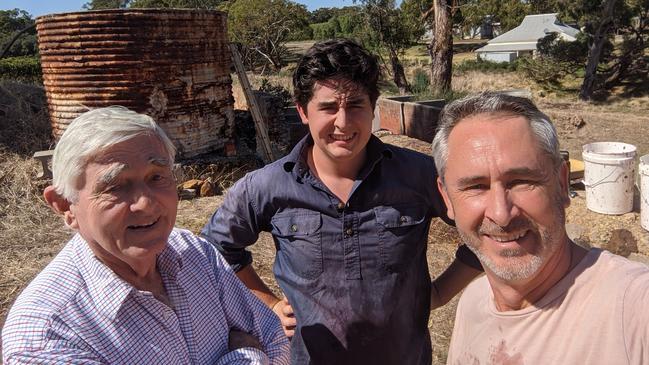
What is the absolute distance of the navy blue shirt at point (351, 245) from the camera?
2.18 meters

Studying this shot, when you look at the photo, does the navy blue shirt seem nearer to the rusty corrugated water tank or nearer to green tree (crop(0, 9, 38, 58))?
the rusty corrugated water tank

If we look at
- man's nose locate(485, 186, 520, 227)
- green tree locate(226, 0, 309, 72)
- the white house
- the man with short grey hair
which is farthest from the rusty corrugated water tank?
the white house

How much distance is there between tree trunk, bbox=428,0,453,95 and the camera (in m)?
13.2

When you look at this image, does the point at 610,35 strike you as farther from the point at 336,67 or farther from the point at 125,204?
the point at 125,204

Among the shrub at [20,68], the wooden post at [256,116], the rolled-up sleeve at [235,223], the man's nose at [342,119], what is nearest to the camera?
the man's nose at [342,119]

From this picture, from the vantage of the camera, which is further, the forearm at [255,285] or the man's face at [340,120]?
the forearm at [255,285]

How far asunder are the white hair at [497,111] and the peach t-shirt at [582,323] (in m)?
0.32

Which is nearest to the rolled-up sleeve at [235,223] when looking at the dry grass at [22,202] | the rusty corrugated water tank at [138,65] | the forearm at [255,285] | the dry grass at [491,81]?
the forearm at [255,285]

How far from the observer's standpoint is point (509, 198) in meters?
1.50

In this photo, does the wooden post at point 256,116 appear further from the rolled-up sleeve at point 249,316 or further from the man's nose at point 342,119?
the rolled-up sleeve at point 249,316

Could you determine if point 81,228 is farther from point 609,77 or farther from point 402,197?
point 609,77

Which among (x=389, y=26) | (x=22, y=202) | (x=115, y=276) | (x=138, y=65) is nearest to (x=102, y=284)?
(x=115, y=276)

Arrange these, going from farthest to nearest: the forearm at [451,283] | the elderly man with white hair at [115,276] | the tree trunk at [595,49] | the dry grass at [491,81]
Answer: the dry grass at [491,81] → the tree trunk at [595,49] → the forearm at [451,283] → the elderly man with white hair at [115,276]

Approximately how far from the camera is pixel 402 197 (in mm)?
2225
